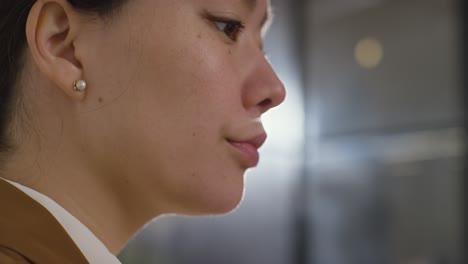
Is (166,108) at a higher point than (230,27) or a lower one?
lower

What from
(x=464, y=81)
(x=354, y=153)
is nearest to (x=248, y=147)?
(x=464, y=81)

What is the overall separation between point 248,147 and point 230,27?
5.7 inches

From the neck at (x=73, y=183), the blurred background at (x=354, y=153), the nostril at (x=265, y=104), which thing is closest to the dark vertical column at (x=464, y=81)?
the blurred background at (x=354, y=153)

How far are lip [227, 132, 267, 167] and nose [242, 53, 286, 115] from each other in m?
0.03

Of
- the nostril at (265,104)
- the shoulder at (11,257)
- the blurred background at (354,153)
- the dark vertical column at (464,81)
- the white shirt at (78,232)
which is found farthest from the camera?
the blurred background at (354,153)

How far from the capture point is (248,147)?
27.3 inches

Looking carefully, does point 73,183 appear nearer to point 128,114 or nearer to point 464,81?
point 128,114

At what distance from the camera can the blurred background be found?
304cm

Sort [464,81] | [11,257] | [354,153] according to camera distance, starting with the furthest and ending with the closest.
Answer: [354,153] → [464,81] → [11,257]

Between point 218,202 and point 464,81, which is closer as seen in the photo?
point 218,202

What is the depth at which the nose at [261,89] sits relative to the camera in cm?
69

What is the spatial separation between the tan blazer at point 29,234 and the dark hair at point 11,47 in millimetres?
125

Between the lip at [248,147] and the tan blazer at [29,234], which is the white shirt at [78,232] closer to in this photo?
the tan blazer at [29,234]

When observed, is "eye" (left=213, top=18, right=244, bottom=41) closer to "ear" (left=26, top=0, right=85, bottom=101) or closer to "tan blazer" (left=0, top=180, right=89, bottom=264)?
"ear" (left=26, top=0, right=85, bottom=101)
